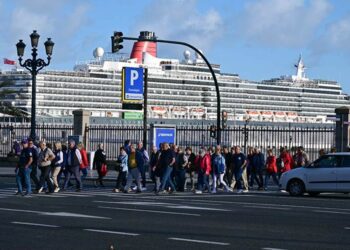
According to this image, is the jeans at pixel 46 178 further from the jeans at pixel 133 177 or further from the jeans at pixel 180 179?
the jeans at pixel 180 179

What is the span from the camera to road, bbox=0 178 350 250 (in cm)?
1323

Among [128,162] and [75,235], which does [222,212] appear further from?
[128,162]

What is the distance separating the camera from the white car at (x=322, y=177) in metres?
25.2

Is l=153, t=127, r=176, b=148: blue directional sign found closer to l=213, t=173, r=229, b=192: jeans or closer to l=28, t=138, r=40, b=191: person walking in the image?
l=213, t=173, r=229, b=192: jeans

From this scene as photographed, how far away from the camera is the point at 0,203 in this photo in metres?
21.1

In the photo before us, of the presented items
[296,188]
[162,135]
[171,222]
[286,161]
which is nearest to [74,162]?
[296,188]

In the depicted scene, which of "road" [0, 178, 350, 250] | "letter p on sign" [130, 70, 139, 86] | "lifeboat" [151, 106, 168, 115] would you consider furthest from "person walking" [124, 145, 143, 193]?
"lifeboat" [151, 106, 168, 115]

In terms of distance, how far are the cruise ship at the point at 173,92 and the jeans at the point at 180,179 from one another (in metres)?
54.7

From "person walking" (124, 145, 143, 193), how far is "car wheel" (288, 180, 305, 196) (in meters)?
4.47

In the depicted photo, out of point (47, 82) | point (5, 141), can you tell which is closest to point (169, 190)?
point (5, 141)

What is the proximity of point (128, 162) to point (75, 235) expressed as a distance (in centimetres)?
1357

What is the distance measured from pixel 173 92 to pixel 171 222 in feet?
291

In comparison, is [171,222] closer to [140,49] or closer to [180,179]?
[180,179]

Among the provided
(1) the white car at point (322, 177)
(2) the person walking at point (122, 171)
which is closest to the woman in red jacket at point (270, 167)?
(1) the white car at point (322, 177)
